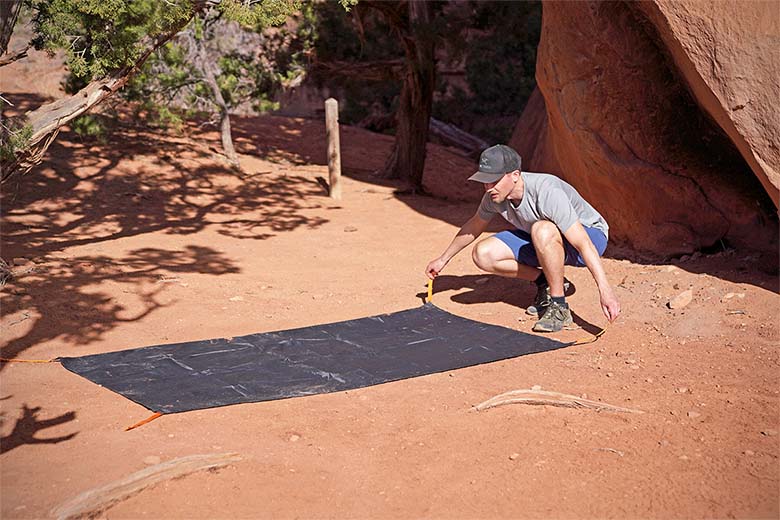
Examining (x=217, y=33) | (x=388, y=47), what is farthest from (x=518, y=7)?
(x=217, y=33)

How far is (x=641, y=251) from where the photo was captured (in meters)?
6.62

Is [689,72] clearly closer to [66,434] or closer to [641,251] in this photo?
[641,251]

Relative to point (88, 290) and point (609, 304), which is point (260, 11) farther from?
point (609, 304)

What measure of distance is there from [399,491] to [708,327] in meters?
2.68

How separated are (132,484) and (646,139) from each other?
474 centimetres

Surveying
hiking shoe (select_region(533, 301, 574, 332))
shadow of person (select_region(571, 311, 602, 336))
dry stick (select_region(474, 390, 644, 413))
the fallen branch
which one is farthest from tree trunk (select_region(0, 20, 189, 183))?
dry stick (select_region(474, 390, 644, 413))

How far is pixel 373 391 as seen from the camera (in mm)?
4285

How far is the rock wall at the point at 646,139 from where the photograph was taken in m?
6.22

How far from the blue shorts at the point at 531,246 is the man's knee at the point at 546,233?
0.71 feet

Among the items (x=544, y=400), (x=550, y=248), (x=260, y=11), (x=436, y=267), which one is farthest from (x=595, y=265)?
(x=260, y=11)

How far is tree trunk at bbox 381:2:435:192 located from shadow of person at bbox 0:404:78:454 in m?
7.10

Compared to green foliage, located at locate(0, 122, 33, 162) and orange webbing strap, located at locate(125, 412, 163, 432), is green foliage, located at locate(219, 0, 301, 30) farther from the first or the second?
orange webbing strap, located at locate(125, 412, 163, 432)

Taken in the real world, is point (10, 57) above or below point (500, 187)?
above

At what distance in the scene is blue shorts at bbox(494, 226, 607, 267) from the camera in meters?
5.35
